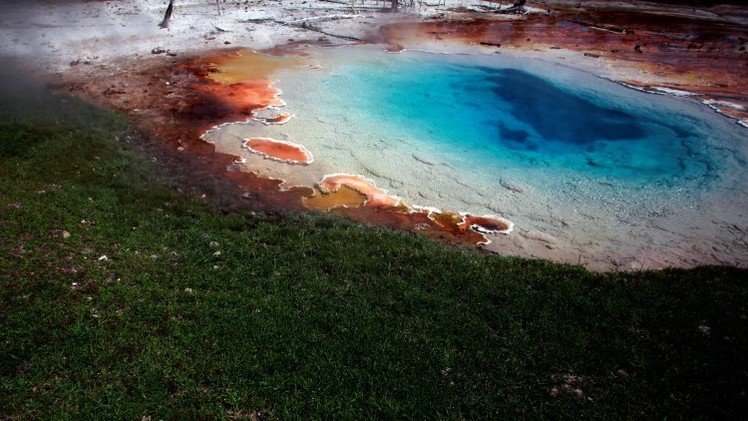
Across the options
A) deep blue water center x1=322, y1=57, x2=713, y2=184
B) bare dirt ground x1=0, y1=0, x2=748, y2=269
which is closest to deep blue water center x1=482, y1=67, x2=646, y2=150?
deep blue water center x1=322, y1=57, x2=713, y2=184

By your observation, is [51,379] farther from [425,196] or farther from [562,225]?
[562,225]

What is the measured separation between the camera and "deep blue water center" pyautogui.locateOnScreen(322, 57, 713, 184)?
9.64 metres

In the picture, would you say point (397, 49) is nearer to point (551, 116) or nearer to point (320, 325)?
point (551, 116)

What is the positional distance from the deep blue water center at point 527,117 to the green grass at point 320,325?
14.1ft

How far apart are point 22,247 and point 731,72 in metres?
17.7

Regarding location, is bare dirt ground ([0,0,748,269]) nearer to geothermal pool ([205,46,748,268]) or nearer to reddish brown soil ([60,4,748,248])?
reddish brown soil ([60,4,748,248])

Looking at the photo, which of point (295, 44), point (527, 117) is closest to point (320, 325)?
point (527, 117)

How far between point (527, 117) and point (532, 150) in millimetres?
2043

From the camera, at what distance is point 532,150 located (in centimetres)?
1017

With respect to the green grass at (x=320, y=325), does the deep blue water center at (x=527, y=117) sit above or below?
above

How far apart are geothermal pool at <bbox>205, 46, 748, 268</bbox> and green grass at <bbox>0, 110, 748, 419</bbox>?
1489 mm

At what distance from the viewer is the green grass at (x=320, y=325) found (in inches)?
147

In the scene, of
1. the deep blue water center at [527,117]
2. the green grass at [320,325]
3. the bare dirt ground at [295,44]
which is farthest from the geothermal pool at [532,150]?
the green grass at [320,325]

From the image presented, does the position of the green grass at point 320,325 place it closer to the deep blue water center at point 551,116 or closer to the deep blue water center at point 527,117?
the deep blue water center at point 527,117
